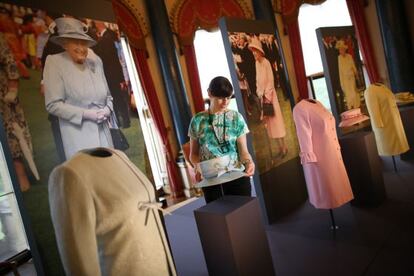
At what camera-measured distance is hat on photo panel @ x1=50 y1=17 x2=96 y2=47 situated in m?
1.91

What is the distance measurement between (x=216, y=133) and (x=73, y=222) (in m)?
1.51

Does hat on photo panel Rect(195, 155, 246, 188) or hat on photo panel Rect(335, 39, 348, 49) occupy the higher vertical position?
hat on photo panel Rect(335, 39, 348, 49)

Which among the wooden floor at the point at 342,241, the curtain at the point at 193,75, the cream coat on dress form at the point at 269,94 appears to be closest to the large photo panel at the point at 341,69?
the cream coat on dress form at the point at 269,94

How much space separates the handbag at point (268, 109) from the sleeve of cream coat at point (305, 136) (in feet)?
2.24

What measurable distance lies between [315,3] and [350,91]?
3782mm

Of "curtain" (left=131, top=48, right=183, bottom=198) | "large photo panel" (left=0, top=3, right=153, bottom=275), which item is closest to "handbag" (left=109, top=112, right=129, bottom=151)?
"large photo panel" (left=0, top=3, right=153, bottom=275)

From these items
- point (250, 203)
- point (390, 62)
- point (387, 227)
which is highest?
point (390, 62)

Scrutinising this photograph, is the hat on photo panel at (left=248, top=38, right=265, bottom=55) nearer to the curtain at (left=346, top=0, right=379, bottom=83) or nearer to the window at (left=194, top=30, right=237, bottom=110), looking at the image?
the window at (left=194, top=30, right=237, bottom=110)

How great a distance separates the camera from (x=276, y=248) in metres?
3.26

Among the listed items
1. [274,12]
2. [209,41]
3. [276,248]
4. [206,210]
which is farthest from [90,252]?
[274,12]

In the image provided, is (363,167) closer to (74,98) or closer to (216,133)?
(216,133)

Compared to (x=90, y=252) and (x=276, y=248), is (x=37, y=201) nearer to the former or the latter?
(x=90, y=252)

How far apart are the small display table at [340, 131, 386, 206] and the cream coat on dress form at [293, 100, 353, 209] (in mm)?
654

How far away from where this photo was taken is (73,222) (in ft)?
4.08
